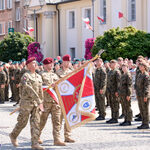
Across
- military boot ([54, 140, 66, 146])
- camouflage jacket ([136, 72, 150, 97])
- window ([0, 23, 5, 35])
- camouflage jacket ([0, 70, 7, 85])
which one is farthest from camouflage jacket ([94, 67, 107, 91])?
window ([0, 23, 5, 35])

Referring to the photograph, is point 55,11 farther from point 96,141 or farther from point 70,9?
point 96,141

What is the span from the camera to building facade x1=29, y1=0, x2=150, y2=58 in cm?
3766

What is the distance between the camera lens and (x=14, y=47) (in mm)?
46719

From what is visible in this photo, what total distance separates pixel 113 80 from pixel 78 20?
29.8m

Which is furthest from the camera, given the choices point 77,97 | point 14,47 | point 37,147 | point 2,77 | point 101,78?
point 14,47

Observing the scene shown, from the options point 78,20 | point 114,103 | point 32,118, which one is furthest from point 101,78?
point 78,20

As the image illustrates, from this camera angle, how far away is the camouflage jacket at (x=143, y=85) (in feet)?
45.5

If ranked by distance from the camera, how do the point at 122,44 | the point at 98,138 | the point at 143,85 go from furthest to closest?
the point at 122,44
the point at 143,85
the point at 98,138

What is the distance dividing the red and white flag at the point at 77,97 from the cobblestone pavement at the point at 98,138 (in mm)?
592

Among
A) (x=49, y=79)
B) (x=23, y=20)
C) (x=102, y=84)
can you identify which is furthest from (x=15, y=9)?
(x=49, y=79)

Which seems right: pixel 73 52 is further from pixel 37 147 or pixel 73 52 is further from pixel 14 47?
pixel 37 147

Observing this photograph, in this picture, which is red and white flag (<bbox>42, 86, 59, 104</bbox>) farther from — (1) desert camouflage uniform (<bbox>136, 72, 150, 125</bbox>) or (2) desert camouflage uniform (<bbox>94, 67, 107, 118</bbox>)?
(2) desert camouflage uniform (<bbox>94, 67, 107, 118</bbox>)

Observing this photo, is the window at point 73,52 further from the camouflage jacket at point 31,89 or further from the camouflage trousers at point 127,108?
the camouflage jacket at point 31,89

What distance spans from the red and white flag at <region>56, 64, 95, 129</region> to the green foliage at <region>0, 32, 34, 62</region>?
35200 mm
